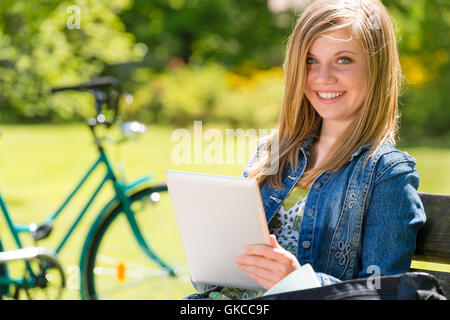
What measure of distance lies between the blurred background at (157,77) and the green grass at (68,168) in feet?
0.07

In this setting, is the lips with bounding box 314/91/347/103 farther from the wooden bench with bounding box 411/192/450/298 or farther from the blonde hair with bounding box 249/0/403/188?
the wooden bench with bounding box 411/192/450/298

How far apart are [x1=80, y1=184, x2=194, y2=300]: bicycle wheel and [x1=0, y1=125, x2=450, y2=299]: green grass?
0.05 metres

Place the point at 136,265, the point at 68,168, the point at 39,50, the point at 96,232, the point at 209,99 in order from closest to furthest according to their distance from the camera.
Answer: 1. the point at 96,232
2. the point at 136,265
3. the point at 39,50
4. the point at 68,168
5. the point at 209,99

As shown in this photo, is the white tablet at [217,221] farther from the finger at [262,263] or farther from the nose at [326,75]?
the nose at [326,75]

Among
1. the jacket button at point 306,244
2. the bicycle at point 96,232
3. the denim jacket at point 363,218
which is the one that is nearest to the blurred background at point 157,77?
the bicycle at point 96,232

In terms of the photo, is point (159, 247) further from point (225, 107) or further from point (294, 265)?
point (225, 107)

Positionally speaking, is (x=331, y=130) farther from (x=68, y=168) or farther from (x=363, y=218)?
(x=68, y=168)

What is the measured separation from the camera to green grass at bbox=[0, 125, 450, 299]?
200 inches

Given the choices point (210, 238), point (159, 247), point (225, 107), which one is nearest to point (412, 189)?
point (210, 238)

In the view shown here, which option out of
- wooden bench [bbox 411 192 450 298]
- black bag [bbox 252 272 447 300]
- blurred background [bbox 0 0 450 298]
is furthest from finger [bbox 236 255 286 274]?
blurred background [bbox 0 0 450 298]

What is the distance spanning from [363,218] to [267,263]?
0.28 metres

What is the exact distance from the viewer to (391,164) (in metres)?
1.50

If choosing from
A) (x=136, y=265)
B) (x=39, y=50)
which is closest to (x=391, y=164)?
(x=136, y=265)
